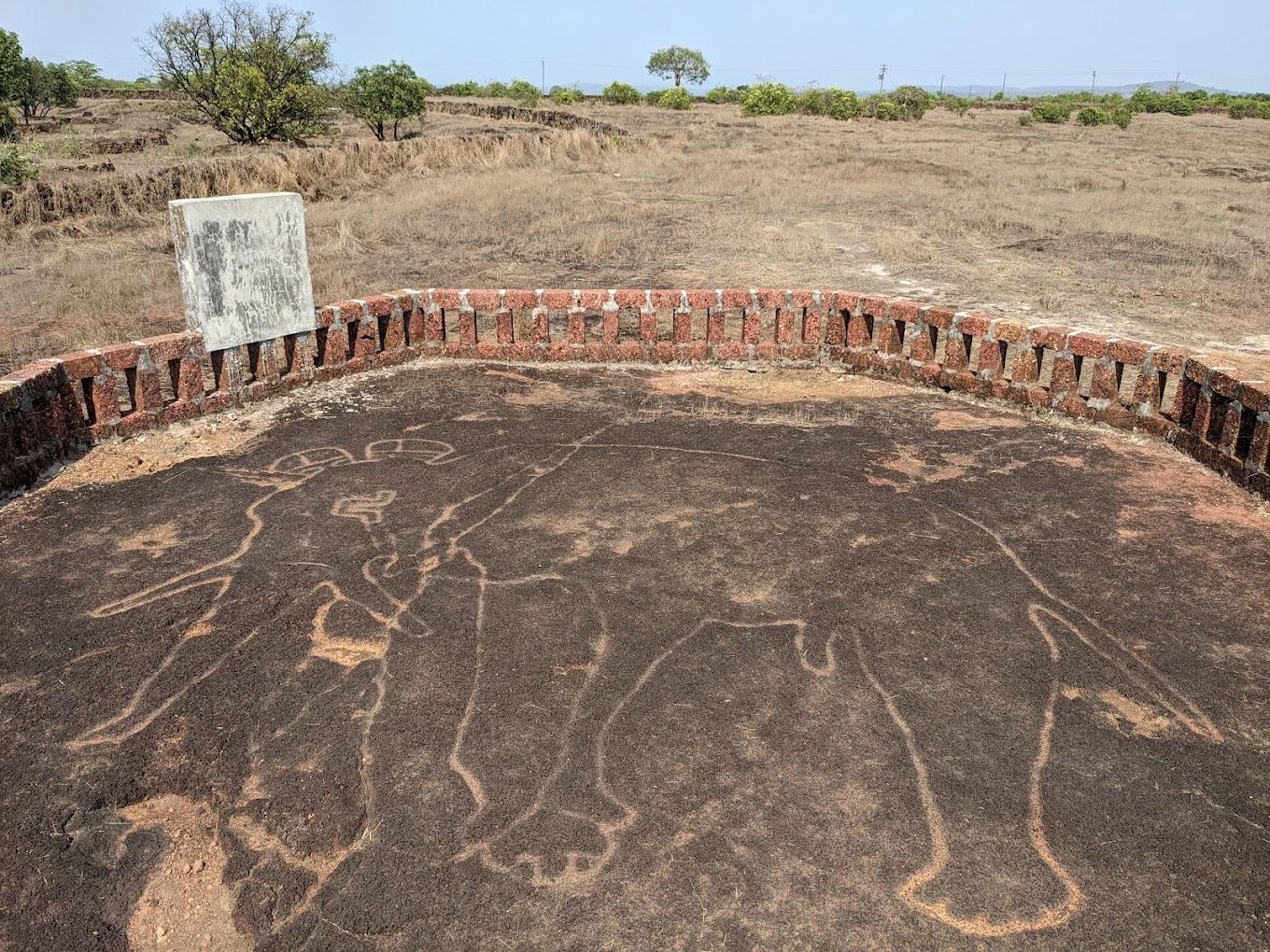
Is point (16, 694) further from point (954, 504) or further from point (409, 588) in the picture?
point (954, 504)

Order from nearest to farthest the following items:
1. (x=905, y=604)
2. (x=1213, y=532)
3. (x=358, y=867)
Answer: (x=358, y=867) < (x=905, y=604) < (x=1213, y=532)

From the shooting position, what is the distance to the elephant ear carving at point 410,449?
24.1 ft

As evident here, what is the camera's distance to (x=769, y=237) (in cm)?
1664

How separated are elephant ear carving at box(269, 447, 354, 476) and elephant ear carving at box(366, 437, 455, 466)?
0.63 ft

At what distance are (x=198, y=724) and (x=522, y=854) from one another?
1.66 metres

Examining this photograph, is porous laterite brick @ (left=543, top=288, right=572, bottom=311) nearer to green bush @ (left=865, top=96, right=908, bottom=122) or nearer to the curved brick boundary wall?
the curved brick boundary wall

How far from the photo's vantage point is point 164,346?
7.85 m

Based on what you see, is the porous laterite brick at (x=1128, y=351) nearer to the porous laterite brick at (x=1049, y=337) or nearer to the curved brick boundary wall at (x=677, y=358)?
the curved brick boundary wall at (x=677, y=358)

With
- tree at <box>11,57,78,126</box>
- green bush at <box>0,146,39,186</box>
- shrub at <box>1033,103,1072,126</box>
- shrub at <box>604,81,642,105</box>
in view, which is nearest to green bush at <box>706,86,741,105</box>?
shrub at <box>604,81,642,105</box>

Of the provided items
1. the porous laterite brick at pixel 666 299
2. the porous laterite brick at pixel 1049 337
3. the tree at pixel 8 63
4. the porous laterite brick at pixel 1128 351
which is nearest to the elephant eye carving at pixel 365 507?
the porous laterite brick at pixel 666 299

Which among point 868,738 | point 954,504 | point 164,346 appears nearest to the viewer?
point 868,738

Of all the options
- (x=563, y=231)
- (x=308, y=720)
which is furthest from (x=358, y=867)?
(x=563, y=231)

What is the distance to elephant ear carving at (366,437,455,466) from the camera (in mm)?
7352

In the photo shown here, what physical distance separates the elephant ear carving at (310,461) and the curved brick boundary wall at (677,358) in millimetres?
1327
